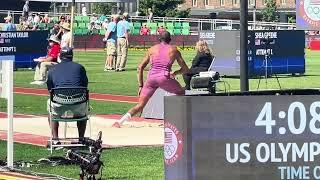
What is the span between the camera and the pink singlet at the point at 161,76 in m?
16.1

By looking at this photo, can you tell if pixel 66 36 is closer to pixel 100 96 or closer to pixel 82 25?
pixel 100 96

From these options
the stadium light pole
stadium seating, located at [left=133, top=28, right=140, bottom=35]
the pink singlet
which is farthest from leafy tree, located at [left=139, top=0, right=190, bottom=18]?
the stadium light pole

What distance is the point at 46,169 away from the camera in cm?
1225

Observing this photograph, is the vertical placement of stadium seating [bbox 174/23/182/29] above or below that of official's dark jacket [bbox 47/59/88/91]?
above

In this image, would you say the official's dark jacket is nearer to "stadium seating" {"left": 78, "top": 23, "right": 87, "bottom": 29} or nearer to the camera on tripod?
the camera on tripod

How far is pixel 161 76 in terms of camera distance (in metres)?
16.1

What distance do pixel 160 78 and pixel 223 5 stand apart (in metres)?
89.7

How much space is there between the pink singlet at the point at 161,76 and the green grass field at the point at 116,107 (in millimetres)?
2095

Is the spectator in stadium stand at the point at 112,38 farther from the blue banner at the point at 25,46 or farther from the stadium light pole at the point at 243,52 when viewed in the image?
the stadium light pole at the point at 243,52

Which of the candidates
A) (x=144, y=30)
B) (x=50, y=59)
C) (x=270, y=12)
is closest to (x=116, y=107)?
(x=50, y=59)

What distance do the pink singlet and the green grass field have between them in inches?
82.5

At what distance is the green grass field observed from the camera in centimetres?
1220

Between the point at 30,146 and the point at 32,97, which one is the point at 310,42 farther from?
the point at 30,146

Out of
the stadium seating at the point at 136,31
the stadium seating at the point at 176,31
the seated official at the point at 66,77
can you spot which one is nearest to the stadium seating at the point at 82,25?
the stadium seating at the point at 136,31
